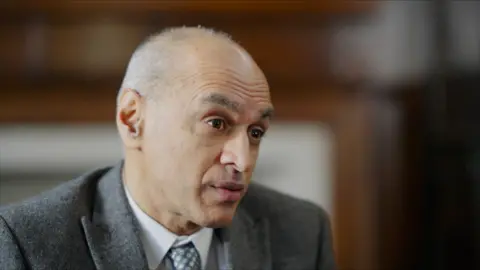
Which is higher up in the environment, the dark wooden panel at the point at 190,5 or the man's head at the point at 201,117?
the dark wooden panel at the point at 190,5

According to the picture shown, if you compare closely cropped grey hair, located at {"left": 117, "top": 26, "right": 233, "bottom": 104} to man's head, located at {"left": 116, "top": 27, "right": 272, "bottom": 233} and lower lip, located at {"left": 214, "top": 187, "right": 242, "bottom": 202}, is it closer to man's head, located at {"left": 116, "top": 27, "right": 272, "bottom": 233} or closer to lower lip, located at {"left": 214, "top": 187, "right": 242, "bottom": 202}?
man's head, located at {"left": 116, "top": 27, "right": 272, "bottom": 233}

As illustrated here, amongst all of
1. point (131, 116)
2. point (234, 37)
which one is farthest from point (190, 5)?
point (131, 116)

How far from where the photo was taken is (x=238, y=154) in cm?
76

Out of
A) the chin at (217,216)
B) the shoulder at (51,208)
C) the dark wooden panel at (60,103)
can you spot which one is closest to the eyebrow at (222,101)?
the chin at (217,216)

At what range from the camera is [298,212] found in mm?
1030

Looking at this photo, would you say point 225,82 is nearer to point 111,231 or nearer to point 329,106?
point 111,231

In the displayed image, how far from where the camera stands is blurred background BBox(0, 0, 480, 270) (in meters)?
2.01

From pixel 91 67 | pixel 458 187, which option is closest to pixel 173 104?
pixel 91 67

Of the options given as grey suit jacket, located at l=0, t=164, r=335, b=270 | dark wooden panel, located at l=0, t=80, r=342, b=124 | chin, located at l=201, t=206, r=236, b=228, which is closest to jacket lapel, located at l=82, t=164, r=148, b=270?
grey suit jacket, located at l=0, t=164, r=335, b=270

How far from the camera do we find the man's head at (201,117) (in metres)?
0.76

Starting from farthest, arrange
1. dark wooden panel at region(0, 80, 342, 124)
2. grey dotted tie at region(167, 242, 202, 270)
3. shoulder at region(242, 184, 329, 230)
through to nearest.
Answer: dark wooden panel at region(0, 80, 342, 124), shoulder at region(242, 184, 329, 230), grey dotted tie at region(167, 242, 202, 270)

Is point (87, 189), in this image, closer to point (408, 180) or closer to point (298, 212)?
point (298, 212)

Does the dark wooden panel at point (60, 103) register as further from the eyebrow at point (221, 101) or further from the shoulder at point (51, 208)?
the eyebrow at point (221, 101)

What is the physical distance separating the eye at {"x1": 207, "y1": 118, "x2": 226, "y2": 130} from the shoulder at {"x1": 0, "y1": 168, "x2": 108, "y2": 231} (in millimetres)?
213
